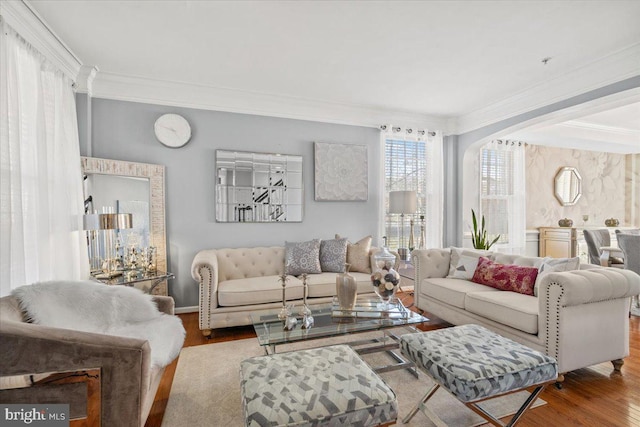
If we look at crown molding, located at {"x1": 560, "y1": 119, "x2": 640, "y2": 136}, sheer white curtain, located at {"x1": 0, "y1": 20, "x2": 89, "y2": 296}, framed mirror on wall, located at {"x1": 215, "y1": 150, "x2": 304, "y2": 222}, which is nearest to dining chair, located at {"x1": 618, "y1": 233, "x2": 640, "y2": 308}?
crown molding, located at {"x1": 560, "y1": 119, "x2": 640, "y2": 136}

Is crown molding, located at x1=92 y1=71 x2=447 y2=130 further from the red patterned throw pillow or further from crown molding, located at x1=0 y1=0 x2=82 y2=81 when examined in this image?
the red patterned throw pillow

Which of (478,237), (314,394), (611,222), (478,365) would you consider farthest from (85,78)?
(611,222)

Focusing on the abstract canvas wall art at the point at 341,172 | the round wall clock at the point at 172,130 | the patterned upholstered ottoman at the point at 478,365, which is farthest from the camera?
the abstract canvas wall art at the point at 341,172

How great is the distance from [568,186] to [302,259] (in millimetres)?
5760

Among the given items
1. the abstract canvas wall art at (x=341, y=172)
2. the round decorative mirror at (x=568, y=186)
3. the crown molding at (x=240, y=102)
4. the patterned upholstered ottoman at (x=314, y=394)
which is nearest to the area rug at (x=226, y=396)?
the patterned upholstered ottoman at (x=314, y=394)

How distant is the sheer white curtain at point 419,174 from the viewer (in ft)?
15.4

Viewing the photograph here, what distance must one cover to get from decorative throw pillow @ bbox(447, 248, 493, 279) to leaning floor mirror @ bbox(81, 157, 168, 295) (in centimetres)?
324

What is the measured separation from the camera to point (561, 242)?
550cm

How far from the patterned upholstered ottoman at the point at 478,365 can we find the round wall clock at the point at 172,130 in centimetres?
324

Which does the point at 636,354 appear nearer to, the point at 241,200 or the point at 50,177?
the point at 241,200

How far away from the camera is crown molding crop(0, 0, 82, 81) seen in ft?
7.08

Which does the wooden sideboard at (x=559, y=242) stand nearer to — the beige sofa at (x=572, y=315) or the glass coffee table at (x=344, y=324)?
the beige sofa at (x=572, y=315)

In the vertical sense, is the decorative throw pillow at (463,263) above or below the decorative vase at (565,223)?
below

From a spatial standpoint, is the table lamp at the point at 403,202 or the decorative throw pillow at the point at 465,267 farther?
the table lamp at the point at 403,202
